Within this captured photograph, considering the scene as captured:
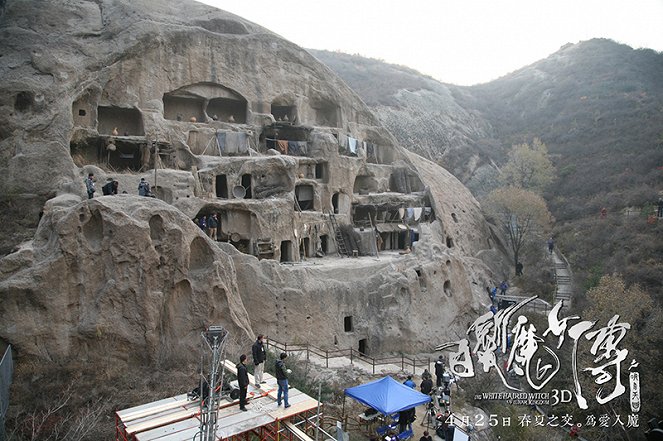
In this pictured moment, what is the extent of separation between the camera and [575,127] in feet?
179

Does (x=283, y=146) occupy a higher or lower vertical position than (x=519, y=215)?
higher

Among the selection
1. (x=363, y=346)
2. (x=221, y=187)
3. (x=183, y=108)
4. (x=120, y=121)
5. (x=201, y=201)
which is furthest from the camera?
(x=183, y=108)

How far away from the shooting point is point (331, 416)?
1362cm

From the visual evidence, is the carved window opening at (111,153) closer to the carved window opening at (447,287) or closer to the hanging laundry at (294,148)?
the hanging laundry at (294,148)

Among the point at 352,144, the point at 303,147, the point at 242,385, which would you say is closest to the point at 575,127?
the point at 352,144

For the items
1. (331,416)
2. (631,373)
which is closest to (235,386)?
(331,416)

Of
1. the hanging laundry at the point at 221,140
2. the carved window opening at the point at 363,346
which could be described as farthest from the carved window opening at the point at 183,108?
the carved window opening at the point at 363,346

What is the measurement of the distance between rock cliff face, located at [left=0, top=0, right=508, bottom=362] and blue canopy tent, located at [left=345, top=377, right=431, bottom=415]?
5.86m

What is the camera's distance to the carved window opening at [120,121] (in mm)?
26234

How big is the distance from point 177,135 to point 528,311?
22121 mm

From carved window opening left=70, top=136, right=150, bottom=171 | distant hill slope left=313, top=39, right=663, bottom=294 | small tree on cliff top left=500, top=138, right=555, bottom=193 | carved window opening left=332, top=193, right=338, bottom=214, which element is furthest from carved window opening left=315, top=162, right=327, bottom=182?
small tree on cliff top left=500, top=138, right=555, bottom=193

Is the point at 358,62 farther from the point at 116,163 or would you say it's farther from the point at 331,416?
the point at 331,416

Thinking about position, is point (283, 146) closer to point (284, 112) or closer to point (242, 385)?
point (284, 112)

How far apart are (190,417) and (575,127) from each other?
57.4 metres
